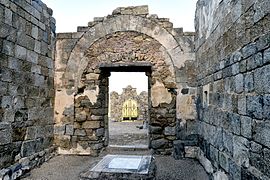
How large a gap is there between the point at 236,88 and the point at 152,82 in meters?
2.94

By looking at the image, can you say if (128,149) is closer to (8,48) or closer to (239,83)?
(8,48)

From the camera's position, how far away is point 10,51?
12.6ft

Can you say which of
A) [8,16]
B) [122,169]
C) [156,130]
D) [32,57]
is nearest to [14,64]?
[32,57]

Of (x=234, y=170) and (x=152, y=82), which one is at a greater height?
(x=152, y=82)

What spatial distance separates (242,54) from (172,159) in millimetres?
3252

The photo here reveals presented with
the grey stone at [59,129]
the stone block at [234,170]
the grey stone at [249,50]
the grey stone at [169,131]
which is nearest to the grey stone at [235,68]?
the grey stone at [249,50]

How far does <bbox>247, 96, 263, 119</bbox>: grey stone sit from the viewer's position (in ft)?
7.03

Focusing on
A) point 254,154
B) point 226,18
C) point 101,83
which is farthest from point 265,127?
point 101,83

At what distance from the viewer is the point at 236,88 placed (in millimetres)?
2793

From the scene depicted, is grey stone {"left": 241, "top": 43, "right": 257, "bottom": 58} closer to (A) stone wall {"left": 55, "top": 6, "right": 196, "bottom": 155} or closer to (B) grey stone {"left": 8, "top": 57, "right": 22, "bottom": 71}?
(A) stone wall {"left": 55, "top": 6, "right": 196, "bottom": 155}

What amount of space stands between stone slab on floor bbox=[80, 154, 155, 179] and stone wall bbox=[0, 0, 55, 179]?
3.96 feet

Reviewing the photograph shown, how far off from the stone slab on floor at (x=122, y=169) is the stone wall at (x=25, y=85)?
47.5 inches

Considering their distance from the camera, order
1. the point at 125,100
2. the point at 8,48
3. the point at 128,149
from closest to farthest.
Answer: the point at 8,48 → the point at 128,149 → the point at 125,100

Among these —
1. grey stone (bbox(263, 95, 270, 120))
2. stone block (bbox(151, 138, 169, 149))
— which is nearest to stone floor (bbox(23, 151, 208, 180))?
stone block (bbox(151, 138, 169, 149))
